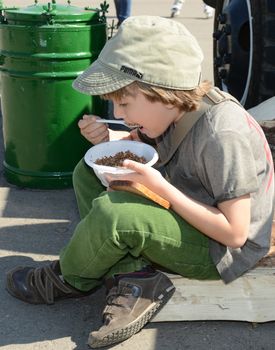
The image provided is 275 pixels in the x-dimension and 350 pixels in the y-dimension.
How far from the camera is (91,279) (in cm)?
248

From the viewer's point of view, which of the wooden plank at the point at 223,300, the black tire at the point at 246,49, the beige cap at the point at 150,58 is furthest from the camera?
the black tire at the point at 246,49

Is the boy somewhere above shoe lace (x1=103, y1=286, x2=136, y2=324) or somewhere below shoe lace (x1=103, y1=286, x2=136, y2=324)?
above

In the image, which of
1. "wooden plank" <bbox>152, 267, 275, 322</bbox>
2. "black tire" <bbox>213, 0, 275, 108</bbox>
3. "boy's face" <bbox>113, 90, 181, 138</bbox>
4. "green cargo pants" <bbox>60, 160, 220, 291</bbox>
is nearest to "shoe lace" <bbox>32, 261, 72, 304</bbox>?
"green cargo pants" <bbox>60, 160, 220, 291</bbox>

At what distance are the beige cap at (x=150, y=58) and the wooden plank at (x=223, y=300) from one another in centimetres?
76

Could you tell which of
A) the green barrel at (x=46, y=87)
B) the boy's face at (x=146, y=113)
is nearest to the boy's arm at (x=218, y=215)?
the boy's face at (x=146, y=113)

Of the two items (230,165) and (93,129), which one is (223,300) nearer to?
(230,165)

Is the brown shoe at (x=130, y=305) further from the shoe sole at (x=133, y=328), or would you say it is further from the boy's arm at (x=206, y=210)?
the boy's arm at (x=206, y=210)

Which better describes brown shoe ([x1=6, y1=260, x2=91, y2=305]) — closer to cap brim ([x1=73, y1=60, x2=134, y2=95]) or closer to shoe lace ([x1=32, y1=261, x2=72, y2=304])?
shoe lace ([x1=32, y1=261, x2=72, y2=304])

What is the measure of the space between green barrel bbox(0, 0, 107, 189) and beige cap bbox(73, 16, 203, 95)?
3.90ft

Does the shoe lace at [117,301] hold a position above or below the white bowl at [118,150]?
below

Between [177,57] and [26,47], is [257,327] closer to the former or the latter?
[177,57]

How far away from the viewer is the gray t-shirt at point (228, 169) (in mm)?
2082

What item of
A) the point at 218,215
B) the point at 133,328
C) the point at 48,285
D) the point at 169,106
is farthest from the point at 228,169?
the point at 48,285

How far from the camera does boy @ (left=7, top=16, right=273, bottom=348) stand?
2084 mm
